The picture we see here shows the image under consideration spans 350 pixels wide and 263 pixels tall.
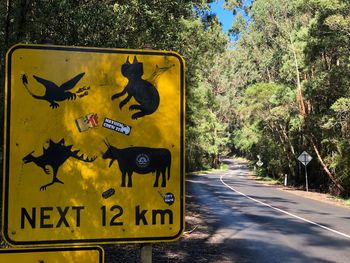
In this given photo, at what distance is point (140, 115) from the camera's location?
2.29 metres

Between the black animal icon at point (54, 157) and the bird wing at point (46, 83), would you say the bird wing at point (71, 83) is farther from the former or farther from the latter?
the black animal icon at point (54, 157)

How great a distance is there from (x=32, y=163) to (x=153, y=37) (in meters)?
8.82

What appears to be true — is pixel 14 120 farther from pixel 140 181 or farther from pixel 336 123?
pixel 336 123

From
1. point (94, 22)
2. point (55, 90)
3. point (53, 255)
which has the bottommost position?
point (53, 255)

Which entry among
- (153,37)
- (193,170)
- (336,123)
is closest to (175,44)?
(153,37)

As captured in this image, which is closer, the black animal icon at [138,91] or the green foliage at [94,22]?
the black animal icon at [138,91]

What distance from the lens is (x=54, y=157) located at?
2189 millimetres

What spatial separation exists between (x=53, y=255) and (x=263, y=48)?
166ft

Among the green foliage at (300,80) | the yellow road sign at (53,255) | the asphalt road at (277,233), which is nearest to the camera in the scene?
the yellow road sign at (53,255)

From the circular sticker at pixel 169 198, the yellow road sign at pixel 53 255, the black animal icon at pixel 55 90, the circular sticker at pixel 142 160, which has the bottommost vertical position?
the yellow road sign at pixel 53 255

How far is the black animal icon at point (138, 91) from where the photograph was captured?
90.0 inches

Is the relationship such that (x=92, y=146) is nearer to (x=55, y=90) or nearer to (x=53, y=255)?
(x=55, y=90)

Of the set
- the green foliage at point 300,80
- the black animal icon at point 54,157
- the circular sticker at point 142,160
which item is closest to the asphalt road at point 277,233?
the green foliage at point 300,80

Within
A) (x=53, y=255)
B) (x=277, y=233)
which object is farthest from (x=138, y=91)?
(x=277, y=233)
